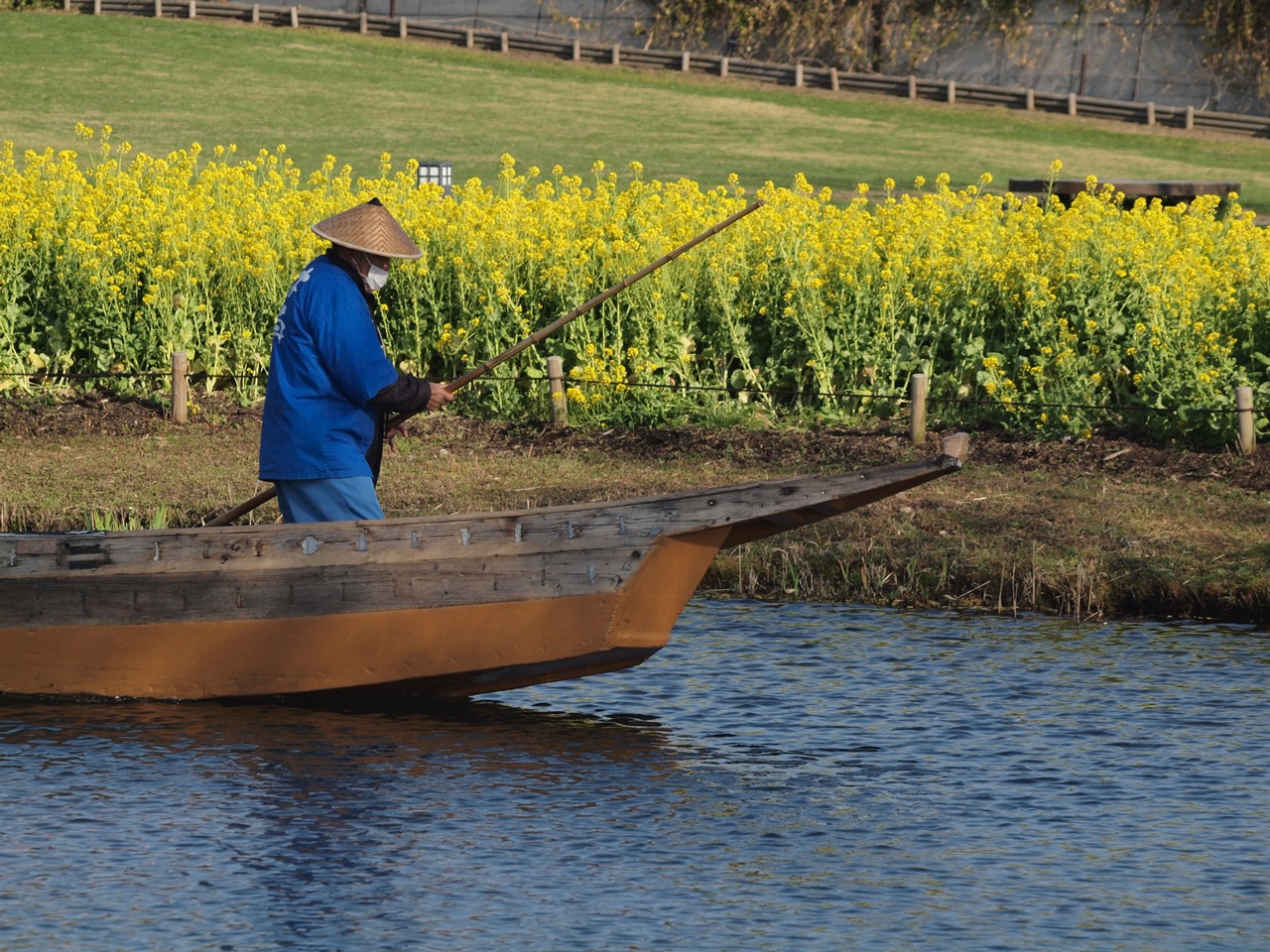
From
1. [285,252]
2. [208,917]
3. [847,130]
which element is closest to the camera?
[208,917]

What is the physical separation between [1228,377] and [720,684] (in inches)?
248

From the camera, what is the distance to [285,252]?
17.8 m

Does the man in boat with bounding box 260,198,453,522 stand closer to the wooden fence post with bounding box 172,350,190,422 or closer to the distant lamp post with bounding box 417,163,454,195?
the wooden fence post with bounding box 172,350,190,422

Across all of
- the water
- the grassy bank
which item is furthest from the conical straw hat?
the grassy bank

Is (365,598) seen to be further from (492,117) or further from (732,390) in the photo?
(492,117)

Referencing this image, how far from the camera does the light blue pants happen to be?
30.5ft

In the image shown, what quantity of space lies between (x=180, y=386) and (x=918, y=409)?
5698mm

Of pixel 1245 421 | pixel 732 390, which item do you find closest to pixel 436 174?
pixel 732 390

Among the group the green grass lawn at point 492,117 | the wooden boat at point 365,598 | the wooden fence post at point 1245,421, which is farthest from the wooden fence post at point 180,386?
the green grass lawn at point 492,117

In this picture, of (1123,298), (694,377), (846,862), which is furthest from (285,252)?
(846,862)

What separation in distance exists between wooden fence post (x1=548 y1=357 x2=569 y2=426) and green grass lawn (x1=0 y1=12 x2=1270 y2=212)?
20179 mm

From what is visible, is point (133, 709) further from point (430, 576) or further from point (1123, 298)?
point (1123, 298)

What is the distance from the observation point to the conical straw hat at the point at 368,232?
9.09 metres

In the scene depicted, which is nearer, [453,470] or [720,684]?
[720,684]
